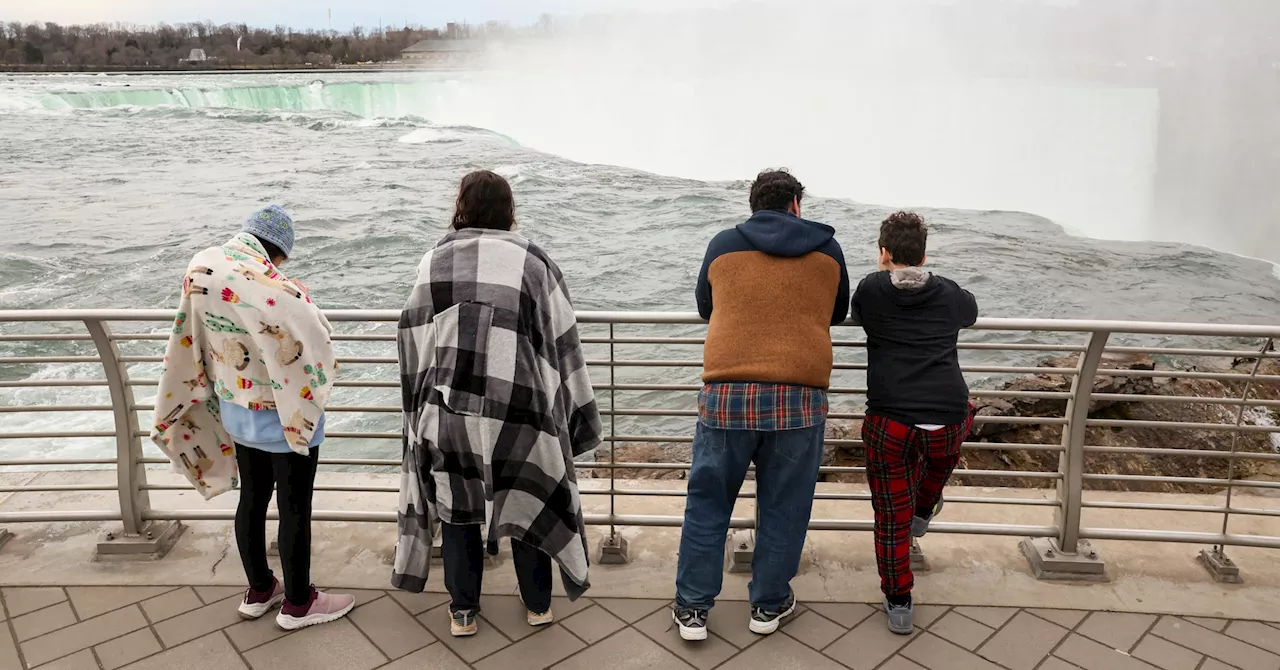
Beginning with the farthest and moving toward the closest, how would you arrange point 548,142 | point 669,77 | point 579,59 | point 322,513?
1. point 579,59
2. point 669,77
3. point 548,142
4. point 322,513

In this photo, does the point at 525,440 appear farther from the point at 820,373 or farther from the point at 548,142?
the point at 548,142

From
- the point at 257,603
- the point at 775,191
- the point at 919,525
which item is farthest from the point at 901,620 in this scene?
the point at 257,603

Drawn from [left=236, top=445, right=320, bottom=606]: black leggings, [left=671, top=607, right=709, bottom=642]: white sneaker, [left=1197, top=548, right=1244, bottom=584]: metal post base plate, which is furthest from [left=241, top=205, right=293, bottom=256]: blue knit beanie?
[left=1197, top=548, right=1244, bottom=584]: metal post base plate

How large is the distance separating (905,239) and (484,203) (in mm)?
1449

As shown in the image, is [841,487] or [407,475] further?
[841,487]

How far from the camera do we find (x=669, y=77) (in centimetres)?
4716

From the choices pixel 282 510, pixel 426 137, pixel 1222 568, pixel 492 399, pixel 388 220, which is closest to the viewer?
pixel 492 399

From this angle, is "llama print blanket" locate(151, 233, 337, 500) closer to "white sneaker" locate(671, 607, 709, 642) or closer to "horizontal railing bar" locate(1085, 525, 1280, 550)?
"white sneaker" locate(671, 607, 709, 642)

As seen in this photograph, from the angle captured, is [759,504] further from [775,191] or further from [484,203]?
[484,203]

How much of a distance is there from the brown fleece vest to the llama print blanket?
138cm

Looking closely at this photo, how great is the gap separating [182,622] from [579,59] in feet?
180

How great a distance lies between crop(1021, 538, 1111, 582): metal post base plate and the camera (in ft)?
11.5

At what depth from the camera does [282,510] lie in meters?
3.00

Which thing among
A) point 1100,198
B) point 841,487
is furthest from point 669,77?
point 841,487
